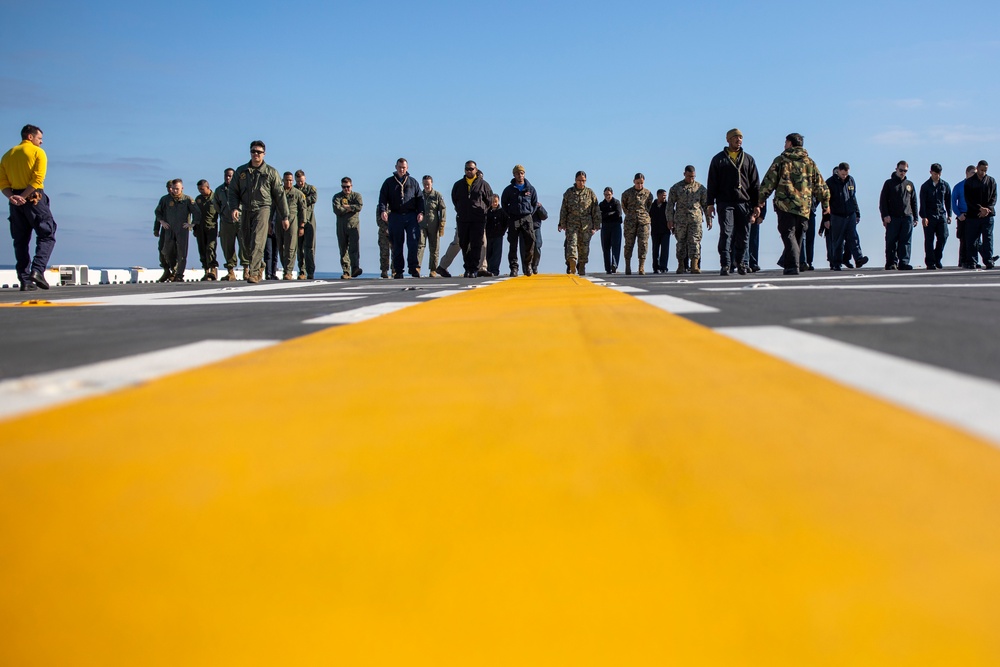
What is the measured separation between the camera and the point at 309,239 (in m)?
23.8

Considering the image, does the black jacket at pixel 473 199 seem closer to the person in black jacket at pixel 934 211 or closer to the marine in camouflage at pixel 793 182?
the marine in camouflage at pixel 793 182

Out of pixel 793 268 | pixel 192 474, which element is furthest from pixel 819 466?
pixel 793 268

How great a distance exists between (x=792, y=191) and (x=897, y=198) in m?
6.54

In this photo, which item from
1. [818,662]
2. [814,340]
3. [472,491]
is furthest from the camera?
[814,340]

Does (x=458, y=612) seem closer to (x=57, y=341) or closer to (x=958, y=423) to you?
(x=958, y=423)

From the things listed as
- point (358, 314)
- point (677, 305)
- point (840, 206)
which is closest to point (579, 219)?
point (840, 206)

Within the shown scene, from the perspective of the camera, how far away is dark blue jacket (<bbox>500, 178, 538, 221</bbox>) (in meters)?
19.2

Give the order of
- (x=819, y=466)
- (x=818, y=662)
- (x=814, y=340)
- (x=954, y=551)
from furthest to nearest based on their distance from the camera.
Result: (x=814, y=340)
(x=819, y=466)
(x=954, y=551)
(x=818, y=662)

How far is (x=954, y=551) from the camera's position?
1.13 metres

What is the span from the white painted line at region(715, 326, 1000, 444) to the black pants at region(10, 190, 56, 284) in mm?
12341

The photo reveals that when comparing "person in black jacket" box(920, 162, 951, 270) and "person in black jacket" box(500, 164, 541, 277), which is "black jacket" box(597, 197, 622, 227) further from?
"person in black jacket" box(920, 162, 951, 270)

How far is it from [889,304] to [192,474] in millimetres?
4917

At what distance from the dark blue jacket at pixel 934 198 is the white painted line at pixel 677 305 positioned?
1557cm

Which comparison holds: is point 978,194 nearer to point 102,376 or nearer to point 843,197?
point 843,197
